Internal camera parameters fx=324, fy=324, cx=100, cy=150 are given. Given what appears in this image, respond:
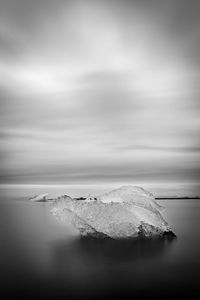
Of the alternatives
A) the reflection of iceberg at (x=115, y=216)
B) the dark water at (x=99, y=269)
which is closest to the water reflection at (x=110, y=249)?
the dark water at (x=99, y=269)

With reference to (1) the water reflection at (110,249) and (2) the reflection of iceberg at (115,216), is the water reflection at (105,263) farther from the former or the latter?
(2) the reflection of iceberg at (115,216)

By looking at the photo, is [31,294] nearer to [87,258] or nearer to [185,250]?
[87,258]

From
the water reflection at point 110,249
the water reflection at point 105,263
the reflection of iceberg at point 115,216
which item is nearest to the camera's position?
the water reflection at point 105,263

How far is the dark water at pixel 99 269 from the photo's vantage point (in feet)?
26.9

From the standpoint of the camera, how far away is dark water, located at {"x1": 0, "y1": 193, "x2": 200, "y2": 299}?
26.9 ft

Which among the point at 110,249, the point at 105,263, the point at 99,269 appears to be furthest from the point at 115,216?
the point at 99,269

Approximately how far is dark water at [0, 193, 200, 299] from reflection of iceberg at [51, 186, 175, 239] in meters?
0.63

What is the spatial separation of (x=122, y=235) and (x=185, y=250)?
9.25 feet

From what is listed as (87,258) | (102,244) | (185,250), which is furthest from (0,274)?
(185,250)

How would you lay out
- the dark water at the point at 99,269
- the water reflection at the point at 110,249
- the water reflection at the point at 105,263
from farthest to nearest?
the water reflection at the point at 110,249 < the water reflection at the point at 105,263 < the dark water at the point at 99,269

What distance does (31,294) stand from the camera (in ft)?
26.1

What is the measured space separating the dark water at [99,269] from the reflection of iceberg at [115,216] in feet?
2.06

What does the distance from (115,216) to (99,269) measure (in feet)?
11.1

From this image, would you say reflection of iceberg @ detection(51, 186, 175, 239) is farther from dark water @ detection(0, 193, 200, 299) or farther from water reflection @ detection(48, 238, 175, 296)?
dark water @ detection(0, 193, 200, 299)
